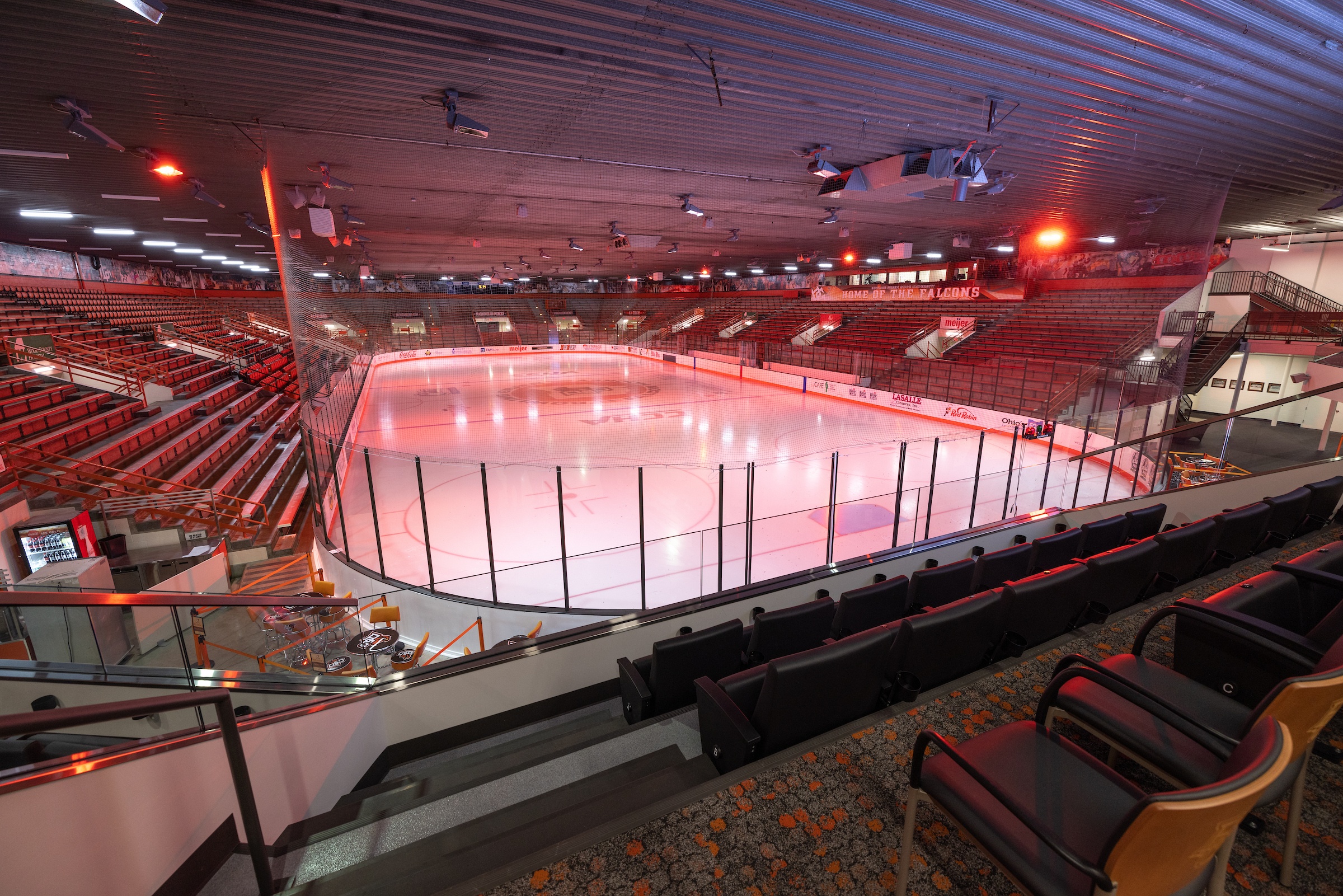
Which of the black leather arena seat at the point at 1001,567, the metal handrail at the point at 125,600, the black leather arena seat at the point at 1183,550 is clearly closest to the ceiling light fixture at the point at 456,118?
the metal handrail at the point at 125,600

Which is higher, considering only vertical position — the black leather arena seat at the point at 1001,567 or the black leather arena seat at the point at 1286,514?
the black leather arena seat at the point at 1286,514

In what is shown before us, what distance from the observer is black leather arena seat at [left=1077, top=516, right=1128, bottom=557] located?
429 centimetres

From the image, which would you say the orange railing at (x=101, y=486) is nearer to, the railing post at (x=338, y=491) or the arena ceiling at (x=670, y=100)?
the railing post at (x=338, y=491)

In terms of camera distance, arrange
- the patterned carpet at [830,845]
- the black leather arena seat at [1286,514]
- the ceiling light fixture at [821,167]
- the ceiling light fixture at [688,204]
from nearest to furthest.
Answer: the patterned carpet at [830,845] → the black leather arena seat at [1286,514] → the ceiling light fixture at [821,167] → the ceiling light fixture at [688,204]

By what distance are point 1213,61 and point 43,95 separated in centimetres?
989

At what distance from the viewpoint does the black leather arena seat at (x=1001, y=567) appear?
388cm

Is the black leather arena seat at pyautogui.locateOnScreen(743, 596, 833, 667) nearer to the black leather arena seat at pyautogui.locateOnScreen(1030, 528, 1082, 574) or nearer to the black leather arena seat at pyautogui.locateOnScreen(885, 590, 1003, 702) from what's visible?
the black leather arena seat at pyautogui.locateOnScreen(885, 590, 1003, 702)

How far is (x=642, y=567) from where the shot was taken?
5.30 meters

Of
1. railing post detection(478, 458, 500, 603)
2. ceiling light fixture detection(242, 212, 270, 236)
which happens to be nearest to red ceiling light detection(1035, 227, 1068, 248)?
railing post detection(478, 458, 500, 603)

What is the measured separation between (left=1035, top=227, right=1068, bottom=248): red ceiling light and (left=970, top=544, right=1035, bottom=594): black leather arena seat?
497 inches

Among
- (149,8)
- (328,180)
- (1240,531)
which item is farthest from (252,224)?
(1240,531)

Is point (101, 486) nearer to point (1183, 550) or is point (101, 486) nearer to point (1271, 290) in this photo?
point (1183, 550)

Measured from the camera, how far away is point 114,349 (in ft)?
43.6

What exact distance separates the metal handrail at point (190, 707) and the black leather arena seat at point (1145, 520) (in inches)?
231
